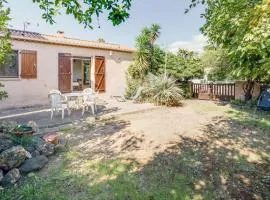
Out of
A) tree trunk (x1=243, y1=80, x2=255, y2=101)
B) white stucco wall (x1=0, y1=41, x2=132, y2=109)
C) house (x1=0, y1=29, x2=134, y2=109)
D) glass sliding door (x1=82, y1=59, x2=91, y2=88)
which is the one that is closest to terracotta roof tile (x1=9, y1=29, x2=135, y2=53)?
house (x1=0, y1=29, x2=134, y2=109)

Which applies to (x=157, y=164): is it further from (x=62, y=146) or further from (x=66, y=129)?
(x=66, y=129)

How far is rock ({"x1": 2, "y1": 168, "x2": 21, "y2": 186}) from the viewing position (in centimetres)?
483

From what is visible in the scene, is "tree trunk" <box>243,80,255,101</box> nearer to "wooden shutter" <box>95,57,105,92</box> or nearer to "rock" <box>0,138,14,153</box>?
"wooden shutter" <box>95,57,105,92</box>

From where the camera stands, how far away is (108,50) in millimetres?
16078

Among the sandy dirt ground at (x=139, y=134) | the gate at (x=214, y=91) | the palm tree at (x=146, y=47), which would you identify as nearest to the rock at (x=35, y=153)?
the sandy dirt ground at (x=139, y=134)

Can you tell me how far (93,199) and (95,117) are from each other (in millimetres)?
5210

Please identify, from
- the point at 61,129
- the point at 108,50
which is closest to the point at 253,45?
the point at 61,129

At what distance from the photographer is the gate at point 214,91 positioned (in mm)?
15533

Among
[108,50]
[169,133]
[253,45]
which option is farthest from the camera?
[108,50]

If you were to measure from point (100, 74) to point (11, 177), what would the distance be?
1133 cm

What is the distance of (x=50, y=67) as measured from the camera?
13.2 meters

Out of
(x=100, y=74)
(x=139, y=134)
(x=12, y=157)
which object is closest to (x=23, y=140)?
(x=12, y=157)

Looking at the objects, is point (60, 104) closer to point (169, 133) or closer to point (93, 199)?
point (169, 133)

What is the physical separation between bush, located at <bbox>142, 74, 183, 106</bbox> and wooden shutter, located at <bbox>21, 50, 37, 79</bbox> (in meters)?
5.55
